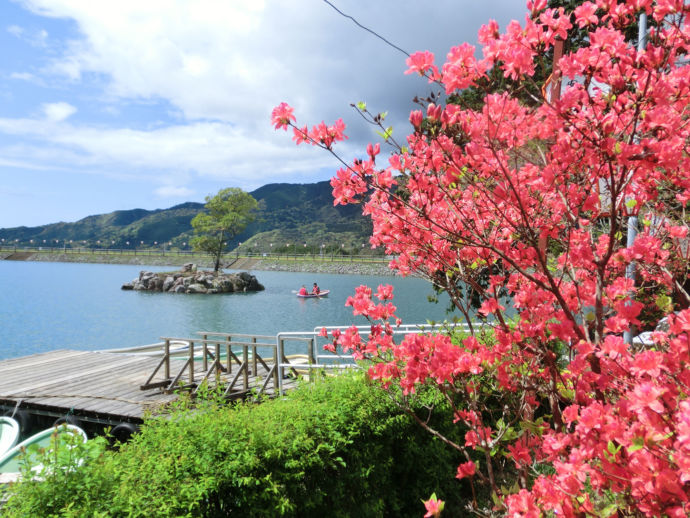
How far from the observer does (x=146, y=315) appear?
30312mm

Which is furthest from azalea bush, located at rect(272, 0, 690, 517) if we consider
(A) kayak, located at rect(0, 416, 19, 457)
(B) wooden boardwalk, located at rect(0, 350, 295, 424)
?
(A) kayak, located at rect(0, 416, 19, 457)

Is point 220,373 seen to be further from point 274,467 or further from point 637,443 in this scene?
point 637,443

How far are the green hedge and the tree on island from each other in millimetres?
48544

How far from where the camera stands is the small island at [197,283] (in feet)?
141

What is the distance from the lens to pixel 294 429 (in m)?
3.60

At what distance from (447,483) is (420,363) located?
92.9 inches

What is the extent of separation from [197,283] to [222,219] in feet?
34.7

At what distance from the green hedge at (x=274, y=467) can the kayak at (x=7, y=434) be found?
204 inches

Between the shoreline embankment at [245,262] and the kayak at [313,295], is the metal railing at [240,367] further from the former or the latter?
the shoreline embankment at [245,262]

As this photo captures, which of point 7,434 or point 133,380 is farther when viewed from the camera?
point 133,380

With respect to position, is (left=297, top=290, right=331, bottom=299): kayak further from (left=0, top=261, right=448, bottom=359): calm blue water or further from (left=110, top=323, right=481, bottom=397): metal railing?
(left=110, top=323, right=481, bottom=397): metal railing

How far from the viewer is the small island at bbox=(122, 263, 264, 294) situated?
4294cm

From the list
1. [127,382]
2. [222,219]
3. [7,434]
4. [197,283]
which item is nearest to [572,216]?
[7,434]

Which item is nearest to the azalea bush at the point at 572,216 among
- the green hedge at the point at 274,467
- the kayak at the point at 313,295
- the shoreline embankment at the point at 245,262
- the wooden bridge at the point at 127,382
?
the green hedge at the point at 274,467
